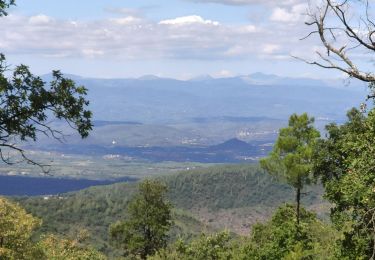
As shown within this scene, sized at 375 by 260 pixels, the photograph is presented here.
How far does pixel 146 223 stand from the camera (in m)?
56.7

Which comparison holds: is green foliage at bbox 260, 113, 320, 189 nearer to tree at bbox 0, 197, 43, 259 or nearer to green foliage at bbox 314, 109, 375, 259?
green foliage at bbox 314, 109, 375, 259

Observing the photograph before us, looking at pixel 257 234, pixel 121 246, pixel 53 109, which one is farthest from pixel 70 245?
pixel 53 109

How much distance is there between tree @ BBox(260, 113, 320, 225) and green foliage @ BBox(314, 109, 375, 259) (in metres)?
1.16

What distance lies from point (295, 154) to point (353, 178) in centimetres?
2641

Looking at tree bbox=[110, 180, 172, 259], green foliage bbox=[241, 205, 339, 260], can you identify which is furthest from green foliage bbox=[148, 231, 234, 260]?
green foliage bbox=[241, 205, 339, 260]

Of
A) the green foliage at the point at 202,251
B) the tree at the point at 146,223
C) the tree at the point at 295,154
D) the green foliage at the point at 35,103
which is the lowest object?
the green foliage at the point at 202,251

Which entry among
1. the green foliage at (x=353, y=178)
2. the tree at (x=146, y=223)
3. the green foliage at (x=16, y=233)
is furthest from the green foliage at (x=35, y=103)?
the tree at (x=146, y=223)

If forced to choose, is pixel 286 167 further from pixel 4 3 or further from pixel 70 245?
pixel 4 3

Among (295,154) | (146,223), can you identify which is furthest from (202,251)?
(295,154)

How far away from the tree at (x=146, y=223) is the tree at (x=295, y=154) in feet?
54.4

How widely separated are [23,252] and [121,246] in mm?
19771

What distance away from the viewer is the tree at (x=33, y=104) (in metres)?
14.9

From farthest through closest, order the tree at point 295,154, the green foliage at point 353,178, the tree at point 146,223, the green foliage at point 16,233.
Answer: the tree at point 146,223, the tree at point 295,154, the green foliage at point 16,233, the green foliage at point 353,178

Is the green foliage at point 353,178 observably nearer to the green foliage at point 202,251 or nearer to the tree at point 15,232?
the green foliage at point 202,251
